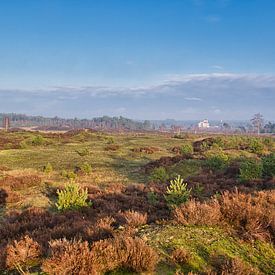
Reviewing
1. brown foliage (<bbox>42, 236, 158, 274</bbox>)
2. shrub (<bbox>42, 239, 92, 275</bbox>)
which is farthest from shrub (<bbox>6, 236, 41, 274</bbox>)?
shrub (<bbox>42, 239, 92, 275</bbox>)

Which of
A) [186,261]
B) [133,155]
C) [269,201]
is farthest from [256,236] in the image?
[133,155]

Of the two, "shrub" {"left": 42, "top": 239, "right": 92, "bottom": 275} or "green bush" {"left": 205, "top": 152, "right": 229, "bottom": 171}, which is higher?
"shrub" {"left": 42, "top": 239, "right": 92, "bottom": 275}

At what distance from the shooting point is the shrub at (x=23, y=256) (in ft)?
19.7

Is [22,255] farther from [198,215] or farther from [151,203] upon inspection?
[151,203]

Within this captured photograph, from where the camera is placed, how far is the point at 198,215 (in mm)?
7578

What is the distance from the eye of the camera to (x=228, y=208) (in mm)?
7961

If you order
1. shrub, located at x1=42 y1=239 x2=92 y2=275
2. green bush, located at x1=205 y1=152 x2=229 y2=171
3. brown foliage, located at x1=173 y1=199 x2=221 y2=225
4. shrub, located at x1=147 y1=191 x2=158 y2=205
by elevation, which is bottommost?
shrub, located at x1=147 y1=191 x2=158 y2=205

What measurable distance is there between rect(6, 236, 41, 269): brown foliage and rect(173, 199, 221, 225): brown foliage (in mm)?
3041

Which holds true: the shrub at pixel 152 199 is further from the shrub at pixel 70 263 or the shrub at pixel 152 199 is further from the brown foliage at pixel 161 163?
the brown foliage at pixel 161 163

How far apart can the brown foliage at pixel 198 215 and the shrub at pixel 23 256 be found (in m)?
3.04

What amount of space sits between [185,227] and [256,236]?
1.43 m

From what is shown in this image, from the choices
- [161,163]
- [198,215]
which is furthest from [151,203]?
[161,163]

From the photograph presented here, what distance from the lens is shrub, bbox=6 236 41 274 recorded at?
602 centimetres

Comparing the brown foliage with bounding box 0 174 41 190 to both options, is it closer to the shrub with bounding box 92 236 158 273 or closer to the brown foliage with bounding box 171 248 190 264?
the shrub with bounding box 92 236 158 273
